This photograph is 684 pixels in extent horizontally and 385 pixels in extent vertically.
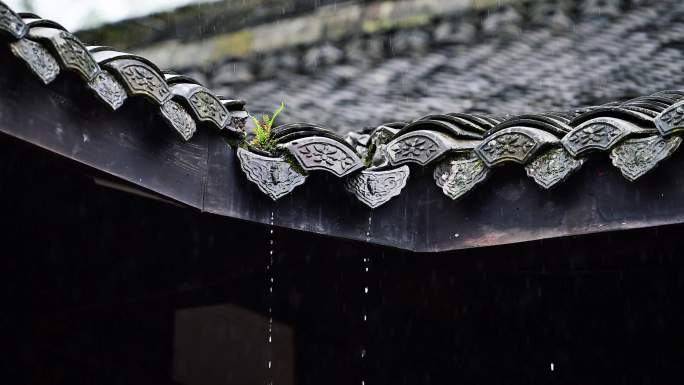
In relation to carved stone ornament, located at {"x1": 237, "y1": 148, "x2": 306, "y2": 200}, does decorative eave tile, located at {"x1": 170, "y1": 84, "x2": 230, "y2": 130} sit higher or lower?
higher

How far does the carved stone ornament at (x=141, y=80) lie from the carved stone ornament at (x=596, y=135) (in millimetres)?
1324

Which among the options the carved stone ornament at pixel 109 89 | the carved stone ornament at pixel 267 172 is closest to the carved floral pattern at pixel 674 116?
the carved stone ornament at pixel 267 172

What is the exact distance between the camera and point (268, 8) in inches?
374

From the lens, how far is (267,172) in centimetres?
311

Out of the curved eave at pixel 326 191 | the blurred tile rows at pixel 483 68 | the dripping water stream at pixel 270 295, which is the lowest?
the dripping water stream at pixel 270 295

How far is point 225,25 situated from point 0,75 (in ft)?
23.3

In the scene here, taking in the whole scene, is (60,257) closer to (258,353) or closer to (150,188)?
(150,188)

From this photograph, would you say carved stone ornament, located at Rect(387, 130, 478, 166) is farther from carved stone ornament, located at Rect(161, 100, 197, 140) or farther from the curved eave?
carved stone ornament, located at Rect(161, 100, 197, 140)

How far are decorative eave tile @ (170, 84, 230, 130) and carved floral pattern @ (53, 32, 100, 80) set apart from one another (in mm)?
316

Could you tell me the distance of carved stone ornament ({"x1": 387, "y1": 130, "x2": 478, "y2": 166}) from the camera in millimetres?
3240

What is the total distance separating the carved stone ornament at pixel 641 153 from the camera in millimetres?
2904

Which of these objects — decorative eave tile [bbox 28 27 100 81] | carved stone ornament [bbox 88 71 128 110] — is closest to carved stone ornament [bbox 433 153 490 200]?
carved stone ornament [bbox 88 71 128 110]

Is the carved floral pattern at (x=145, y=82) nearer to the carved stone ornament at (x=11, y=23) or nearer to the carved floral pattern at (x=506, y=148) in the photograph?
the carved stone ornament at (x=11, y=23)

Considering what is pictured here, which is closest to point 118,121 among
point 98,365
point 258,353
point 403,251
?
point 403,251
